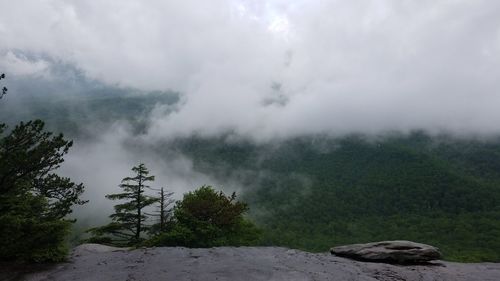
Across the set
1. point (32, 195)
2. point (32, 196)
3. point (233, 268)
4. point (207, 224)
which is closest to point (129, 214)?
point (207, 224)

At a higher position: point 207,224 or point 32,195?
point 32,195

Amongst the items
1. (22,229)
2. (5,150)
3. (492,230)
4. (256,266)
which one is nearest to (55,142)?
(5,150)

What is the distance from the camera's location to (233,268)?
68.5ft

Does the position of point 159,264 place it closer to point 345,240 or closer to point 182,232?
point 182,232

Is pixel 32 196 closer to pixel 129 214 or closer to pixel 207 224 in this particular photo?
pixel 129 214

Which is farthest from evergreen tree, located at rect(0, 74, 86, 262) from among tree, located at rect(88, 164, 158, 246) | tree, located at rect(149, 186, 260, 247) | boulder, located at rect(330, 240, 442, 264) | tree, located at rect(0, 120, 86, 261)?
boulder, located at rect(330, 240, 442, 264)

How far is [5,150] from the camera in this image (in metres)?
21.7

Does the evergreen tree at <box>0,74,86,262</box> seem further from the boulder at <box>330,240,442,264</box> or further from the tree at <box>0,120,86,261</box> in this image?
the boulder at <box>330,240,442,264</box>

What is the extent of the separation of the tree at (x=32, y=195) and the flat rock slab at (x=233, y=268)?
174 centimetres

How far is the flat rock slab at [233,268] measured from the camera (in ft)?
63.4

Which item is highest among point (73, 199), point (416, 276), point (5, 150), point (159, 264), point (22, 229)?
point (5, 150)

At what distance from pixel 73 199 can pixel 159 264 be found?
621 cm

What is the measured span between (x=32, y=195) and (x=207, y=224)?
1998 cm

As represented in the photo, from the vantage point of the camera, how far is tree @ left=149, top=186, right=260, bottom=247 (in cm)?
3831
